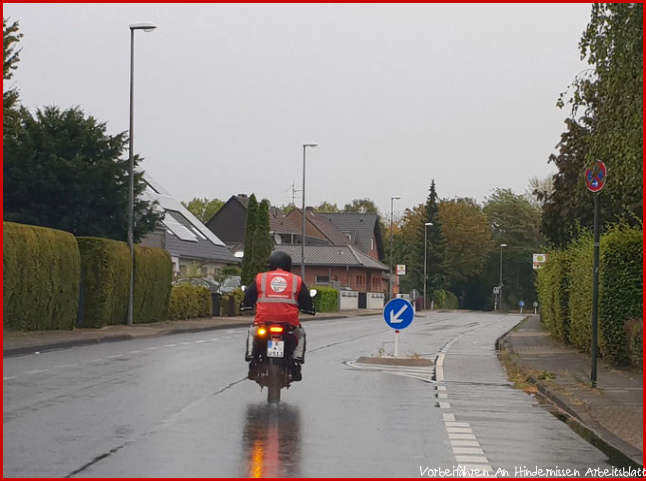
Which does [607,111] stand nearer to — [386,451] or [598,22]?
[598,22]

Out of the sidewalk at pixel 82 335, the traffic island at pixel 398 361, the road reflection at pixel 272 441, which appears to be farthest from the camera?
the sidewalk at pixel 82 335

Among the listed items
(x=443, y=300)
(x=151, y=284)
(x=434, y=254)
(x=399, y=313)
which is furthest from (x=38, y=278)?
(x=434, y=254)

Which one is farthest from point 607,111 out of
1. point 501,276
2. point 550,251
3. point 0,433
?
point 501,276

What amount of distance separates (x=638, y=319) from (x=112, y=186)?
76.1 feet

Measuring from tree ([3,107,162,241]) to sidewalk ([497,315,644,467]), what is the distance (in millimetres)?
17935

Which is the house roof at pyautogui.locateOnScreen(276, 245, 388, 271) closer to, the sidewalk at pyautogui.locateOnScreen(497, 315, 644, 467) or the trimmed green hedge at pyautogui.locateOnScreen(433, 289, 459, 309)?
the trimmed green hedge at pyautogui.locateOnScreen(433, 289, 459, 309)

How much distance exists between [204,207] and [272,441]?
141 meters

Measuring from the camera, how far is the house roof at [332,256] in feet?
308

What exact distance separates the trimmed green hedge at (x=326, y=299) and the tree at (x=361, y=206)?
95032 millimetres

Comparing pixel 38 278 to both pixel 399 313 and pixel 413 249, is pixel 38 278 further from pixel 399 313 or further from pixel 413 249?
pixel 413 249

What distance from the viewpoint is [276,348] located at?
42.3ft

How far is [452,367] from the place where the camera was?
21.5 m

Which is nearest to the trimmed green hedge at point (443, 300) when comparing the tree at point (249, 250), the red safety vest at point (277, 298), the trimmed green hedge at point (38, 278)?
the tree at point (249, 250)

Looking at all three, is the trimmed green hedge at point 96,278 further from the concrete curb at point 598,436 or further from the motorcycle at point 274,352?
the motorcycle at point 274,352
